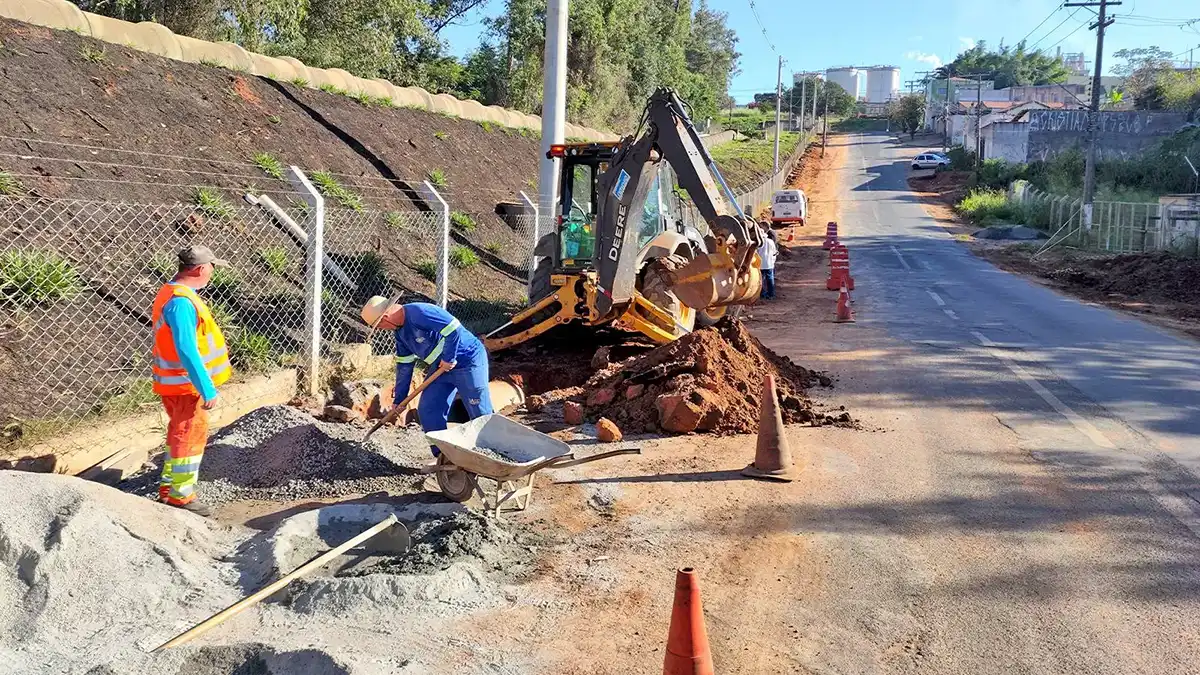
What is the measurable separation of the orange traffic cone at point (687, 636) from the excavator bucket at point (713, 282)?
19.7 ft

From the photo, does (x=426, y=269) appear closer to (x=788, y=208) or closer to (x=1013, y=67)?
(x=788, y=208)

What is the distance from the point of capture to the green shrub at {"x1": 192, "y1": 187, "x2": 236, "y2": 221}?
995cm

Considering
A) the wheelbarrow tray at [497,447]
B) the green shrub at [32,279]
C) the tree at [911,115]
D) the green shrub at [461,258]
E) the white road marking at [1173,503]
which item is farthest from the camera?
the tree at [911,115]

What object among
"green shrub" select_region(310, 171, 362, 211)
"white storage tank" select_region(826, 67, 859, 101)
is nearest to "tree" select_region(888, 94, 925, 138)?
"white storage tank" select_region(826, 67, 859, 101)

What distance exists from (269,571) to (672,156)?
20.6 feet

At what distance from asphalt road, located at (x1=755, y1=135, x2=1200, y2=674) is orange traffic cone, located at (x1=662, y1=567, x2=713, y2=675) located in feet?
2.43

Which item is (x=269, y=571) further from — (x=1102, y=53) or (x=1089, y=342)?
(x=1102, y=53)

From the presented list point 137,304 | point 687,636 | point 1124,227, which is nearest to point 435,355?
point 137,304

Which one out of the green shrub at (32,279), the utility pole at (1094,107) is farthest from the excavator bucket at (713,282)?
the utility pole at (1094,107)

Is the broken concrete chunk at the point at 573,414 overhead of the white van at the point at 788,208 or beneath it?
beneath

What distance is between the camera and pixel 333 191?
1263cm

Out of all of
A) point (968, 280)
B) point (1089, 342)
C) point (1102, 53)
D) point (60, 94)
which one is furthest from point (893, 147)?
point (60, 94)

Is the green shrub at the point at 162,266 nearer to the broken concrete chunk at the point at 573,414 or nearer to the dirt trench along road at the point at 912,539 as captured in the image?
the broken concrete chunk at the point at 573,414

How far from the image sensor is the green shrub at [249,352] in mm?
8258
